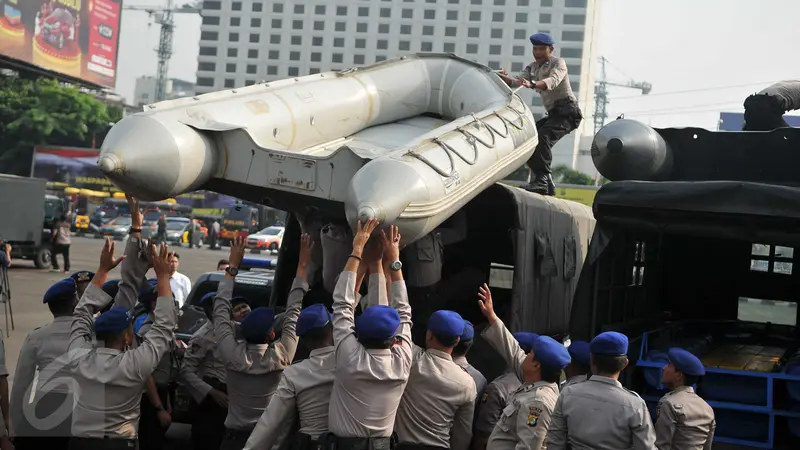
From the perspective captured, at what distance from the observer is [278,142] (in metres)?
7.19

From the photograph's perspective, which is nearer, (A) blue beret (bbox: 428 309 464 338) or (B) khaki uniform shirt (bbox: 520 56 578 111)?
(A) blue beret (bbox: 428 309 464 338)

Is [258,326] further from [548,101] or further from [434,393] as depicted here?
[548,101]

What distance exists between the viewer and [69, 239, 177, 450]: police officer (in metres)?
5.01

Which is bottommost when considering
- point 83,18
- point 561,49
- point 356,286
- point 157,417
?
point 157,417

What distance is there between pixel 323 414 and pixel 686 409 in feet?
6.92

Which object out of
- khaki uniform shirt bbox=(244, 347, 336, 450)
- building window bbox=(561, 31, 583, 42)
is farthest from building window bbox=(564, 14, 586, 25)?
khaki uniform shirt bbox=(244, 347, 336, 450)

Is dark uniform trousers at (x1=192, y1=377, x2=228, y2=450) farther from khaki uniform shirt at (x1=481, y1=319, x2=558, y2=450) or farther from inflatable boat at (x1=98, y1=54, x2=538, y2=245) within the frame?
khaki uniform shirt at (x1=481, y1=319, x2=558, y2=450)

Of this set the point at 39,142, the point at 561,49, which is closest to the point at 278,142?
the point at 39,142

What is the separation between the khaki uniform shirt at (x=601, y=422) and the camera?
4.50 m

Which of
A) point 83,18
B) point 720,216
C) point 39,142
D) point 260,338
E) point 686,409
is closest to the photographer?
point 686,409

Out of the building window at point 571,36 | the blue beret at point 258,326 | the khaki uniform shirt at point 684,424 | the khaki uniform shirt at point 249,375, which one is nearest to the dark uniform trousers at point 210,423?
the khaki uniform shirt at point 249,375

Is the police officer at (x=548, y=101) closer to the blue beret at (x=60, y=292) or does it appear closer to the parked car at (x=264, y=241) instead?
the blue beret at (x=60, y=292)

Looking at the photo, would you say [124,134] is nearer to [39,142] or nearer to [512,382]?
[512,382]

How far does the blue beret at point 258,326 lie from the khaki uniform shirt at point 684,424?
2.46m
